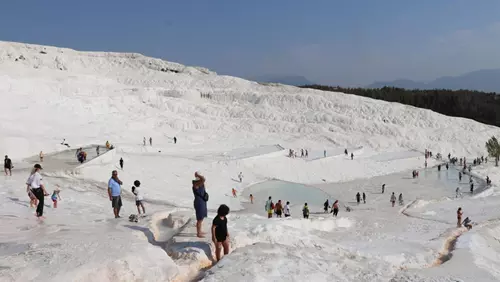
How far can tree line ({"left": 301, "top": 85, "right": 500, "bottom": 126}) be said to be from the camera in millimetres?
70062

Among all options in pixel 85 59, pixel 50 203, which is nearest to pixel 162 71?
pixel 85 59

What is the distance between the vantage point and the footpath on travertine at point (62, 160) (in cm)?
1962

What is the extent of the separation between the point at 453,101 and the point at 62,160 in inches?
2629

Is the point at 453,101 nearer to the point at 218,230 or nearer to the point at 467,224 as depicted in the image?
the point at 467,224

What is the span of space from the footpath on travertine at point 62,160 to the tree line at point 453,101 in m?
59.1

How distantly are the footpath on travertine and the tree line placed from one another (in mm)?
59076

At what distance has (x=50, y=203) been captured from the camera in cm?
1273

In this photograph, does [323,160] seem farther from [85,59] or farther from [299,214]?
[85,59]

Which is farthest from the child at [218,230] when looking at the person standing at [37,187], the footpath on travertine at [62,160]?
the footpath on travertine at [62,160]

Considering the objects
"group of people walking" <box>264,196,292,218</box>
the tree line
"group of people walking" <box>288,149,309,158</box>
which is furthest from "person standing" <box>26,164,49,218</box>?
the tree line

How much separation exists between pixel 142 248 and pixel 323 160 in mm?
32141

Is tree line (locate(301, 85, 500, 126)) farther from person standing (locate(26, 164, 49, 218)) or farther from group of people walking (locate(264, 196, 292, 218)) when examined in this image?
person standing (locate(26, 164, 49, 218))

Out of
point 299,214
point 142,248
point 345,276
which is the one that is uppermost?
point 142,248

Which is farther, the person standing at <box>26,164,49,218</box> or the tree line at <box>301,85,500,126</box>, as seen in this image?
the tree line at <box>301,85,500,126</box>
